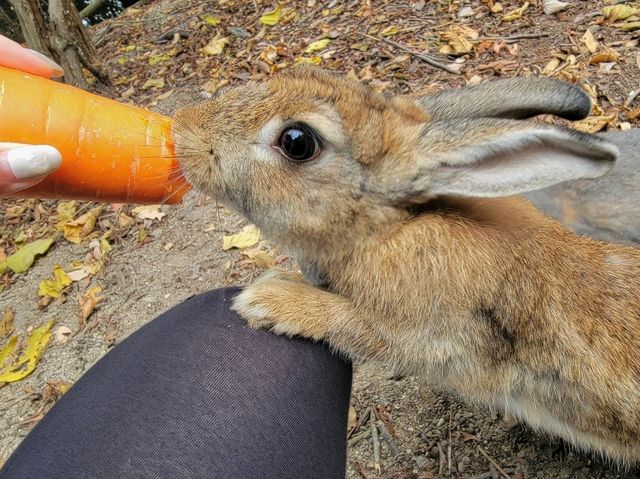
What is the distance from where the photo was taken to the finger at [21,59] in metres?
2.18

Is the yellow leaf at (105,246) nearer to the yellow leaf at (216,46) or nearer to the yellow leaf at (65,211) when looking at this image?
the yellow leaf at (65,211)

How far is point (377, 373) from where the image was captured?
3094mm

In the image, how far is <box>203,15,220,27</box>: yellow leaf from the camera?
21.9 feet

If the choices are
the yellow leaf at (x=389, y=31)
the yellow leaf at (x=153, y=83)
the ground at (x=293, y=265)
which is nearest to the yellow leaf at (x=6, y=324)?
the ground at (x=293, y=265)

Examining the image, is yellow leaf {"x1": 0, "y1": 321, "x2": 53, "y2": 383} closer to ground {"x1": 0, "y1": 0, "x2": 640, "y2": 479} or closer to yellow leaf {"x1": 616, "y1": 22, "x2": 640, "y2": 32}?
ground {"x1": 0, "y1": 0, "x2": 640, "y2": 479}

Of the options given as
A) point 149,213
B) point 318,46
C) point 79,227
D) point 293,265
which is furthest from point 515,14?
point 79,227

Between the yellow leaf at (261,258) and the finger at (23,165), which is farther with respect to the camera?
the yellow leaf at (261,258)

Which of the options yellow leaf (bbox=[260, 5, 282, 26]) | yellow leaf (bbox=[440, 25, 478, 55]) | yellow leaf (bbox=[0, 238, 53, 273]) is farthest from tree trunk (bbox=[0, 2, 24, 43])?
yellow leaf (bbox=[440, 25, 478, 55])

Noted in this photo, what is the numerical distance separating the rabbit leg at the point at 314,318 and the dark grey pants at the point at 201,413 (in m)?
0.05

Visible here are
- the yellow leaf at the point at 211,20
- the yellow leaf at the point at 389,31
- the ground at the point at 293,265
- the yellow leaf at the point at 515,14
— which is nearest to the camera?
the ground at the point at 293,265

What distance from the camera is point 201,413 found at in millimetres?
1798

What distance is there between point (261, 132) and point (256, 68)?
12.2 feet

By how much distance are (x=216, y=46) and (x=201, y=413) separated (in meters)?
5.17

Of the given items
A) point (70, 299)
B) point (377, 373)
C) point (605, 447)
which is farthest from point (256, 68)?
point (605, 447)
